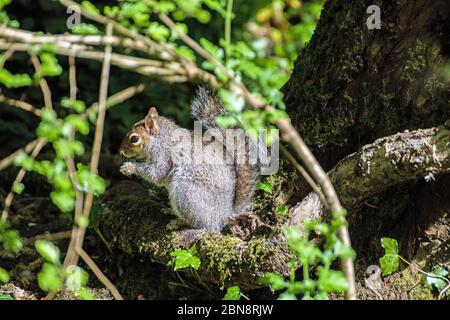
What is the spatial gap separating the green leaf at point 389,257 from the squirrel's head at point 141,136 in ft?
4.48

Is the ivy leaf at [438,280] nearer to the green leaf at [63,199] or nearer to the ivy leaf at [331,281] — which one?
the ivy leaf at [331,281]

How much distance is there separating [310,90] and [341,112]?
0.61ft

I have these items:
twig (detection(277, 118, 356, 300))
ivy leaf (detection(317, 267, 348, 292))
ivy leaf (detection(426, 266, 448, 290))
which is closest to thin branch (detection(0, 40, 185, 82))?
twig (detection(277, 118, 356, 300))

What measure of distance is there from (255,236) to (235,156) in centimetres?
45

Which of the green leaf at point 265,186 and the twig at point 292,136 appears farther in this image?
the green leaf at point 265,186

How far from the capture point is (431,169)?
2.17m

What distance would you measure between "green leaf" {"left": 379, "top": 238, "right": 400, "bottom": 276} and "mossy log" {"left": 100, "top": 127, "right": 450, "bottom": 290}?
19 cm

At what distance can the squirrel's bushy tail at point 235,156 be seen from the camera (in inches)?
113

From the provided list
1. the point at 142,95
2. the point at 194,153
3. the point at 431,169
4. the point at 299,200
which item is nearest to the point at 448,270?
the point at 431,169

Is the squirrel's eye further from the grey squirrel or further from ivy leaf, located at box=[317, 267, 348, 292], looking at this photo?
ivy leaf, located at box=[317, 267, 348, 292]

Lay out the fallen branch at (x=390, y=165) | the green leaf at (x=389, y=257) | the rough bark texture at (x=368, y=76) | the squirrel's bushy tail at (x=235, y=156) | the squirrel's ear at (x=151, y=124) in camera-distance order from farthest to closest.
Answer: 1. the squirrel's ear at (x=151, y=124)
2. the squirrel's bushy tail at (x=235, y=156)
3. the rough bark texture at (x=368, y=76)
4. the green leaf at (x=389, y=257)
5. the fallen branch at (x=390, y=165)

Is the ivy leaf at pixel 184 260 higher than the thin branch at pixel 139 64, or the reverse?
the thin branch at pixel 139 64

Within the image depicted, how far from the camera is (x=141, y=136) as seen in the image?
3207 millimetres

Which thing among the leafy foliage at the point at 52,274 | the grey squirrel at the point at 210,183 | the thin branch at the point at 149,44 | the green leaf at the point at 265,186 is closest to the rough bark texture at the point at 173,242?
the grey squirrel at the point at 210,183
